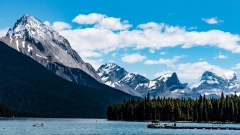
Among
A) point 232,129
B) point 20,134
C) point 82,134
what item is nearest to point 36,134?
point 20,134

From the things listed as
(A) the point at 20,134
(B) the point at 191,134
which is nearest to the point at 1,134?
(A) the point at 20,134

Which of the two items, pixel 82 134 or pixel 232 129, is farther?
pixel 232 129

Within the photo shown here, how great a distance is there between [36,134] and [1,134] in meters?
12.2

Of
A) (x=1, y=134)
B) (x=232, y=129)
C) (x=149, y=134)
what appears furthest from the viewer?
(x=232, y=129)

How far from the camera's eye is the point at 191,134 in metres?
151

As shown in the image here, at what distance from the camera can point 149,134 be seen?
149 m

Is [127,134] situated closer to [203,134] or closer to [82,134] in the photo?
[82,134]

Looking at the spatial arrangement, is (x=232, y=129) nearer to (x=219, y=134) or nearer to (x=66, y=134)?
(x=219, y=134)

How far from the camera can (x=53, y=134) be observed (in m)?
146

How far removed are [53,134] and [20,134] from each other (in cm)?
1126

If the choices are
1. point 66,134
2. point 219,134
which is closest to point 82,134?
point 66,134

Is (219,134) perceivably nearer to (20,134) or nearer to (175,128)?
(175,128)

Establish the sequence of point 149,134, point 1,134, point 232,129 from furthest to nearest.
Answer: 1. point 232,129
2. point 149,134
3. point 1,134

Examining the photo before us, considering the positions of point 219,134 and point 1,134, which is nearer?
point 1,134
